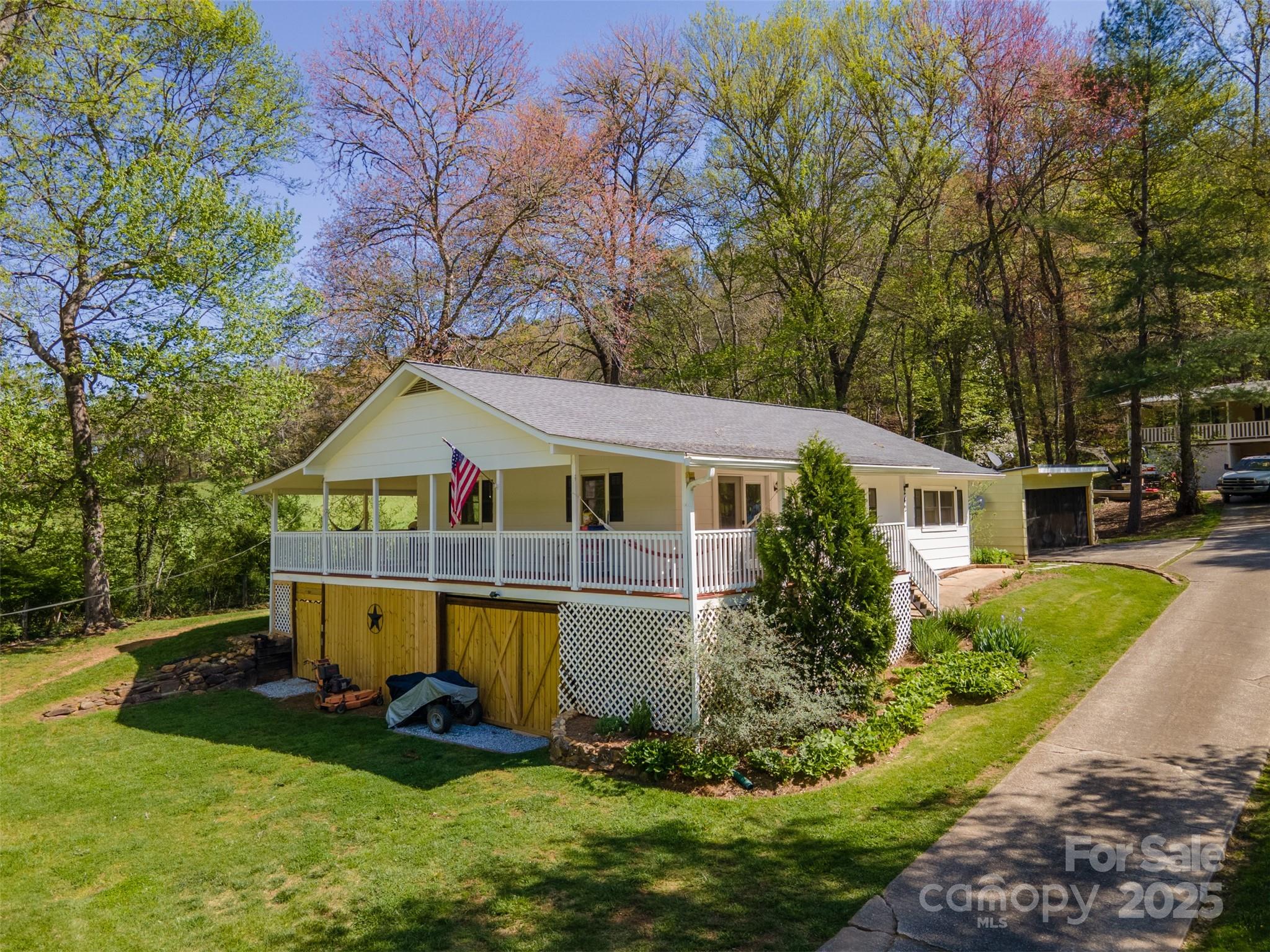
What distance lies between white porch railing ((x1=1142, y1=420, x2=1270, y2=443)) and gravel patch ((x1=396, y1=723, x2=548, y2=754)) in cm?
3809

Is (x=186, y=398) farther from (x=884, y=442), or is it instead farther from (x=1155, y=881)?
(x=1155, y=881)

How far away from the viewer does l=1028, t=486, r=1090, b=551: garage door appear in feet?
86.9

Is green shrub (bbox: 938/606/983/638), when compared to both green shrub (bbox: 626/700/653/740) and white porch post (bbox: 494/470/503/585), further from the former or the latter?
white porch post (bbox: 494/470/503/585)

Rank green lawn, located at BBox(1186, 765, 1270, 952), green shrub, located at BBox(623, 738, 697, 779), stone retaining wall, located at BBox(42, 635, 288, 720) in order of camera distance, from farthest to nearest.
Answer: stone retaining wall, located at BBox(42, 635, 288, 720)
green shrub, located at BBox(623, 738, 697, 779)
green lawn, located at BBox(1186, 765, 1270, 952)

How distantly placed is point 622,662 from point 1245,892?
8.16 meters

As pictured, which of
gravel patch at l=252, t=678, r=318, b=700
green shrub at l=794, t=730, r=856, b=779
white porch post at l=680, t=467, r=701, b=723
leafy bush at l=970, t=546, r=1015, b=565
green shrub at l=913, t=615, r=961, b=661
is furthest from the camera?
leafy bush at l=970, t=546, r=1015, b=565

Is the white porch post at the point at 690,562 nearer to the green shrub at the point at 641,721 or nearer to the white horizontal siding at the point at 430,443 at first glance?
the green shrub at the point at 641,721

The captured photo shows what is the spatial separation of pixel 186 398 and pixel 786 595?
65.3 ft

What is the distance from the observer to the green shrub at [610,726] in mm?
11945

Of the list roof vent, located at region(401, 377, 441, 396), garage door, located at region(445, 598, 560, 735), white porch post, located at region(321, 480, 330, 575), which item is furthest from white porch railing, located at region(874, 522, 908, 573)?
white porch post, located at region(321, 480, 330, 575)

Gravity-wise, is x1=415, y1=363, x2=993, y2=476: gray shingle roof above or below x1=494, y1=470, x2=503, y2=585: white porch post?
above

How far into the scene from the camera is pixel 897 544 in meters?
16.0

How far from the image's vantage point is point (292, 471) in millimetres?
18703

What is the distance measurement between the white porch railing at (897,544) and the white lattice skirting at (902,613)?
25 centimetres
